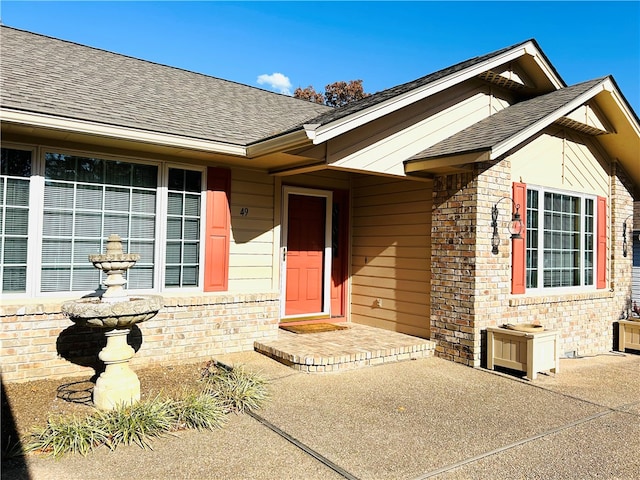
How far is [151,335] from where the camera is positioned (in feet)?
17.9

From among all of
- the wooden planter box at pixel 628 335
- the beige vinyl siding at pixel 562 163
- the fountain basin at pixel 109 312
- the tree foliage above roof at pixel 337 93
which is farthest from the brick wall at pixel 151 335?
the tree foliage above roof at pixel 337 93

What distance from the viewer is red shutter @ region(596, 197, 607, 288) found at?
762 centimetres

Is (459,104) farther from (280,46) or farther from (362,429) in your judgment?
(280,46)

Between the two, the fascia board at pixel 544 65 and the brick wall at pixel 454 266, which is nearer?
the brick wall at pixel 454 266

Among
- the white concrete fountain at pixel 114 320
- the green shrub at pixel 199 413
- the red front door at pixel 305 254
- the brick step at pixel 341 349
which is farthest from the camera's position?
the red front door at pixel 305 254

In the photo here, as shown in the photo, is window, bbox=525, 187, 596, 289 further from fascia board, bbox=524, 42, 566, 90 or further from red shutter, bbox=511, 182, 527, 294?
fascia board, bbox=524, 42, 566, 90

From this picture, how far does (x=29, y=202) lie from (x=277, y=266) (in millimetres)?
3197

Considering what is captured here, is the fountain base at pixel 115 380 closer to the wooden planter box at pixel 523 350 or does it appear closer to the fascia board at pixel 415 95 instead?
the fascia board at pixel 415 95

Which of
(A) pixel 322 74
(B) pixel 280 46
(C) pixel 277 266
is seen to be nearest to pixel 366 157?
(C) pixel 277 266

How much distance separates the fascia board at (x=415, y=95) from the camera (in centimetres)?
487

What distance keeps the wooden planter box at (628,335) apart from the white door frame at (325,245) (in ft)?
16.2

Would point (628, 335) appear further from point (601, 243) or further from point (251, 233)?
point (251, 233)

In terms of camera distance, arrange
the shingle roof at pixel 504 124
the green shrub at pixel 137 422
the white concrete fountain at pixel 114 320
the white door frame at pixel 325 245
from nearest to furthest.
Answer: the green shrub at pixel 137 422 < the white concrete fountain at pixel 114 320 < the shingle roof at pixel 504 124 < the white door frame at pixel 325 245

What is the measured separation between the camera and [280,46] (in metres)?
14.6
